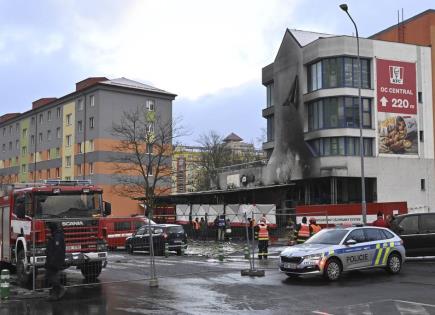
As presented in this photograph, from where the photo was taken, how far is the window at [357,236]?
16406mm

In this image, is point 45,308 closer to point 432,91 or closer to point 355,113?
point 355,113

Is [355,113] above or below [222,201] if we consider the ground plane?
above

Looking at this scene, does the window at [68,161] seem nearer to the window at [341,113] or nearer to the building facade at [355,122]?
the building facade at [355,122]

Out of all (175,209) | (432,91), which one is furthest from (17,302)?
(432,91)

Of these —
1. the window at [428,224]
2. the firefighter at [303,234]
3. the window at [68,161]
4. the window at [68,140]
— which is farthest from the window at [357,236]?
the window at [68,140]

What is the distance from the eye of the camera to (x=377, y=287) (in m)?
14.3

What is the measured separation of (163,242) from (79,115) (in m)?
48.0

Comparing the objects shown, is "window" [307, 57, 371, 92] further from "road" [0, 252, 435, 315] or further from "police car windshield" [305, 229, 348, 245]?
"police car windshield" [305, 229, 348, 245]

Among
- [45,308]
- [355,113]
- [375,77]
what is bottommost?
[45,308]

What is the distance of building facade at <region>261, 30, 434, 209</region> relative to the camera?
159ft

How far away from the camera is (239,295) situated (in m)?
13.5

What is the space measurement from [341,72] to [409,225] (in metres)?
29.5

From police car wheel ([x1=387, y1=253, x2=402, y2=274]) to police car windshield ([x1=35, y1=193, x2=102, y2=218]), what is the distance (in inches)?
347

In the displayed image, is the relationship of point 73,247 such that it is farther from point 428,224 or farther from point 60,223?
point 428,224
